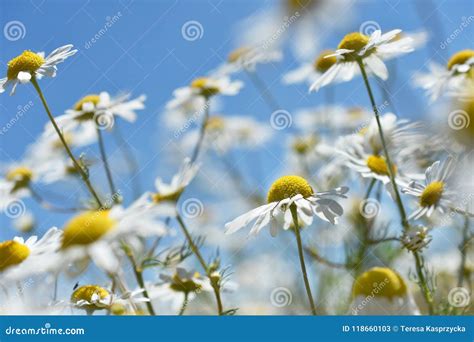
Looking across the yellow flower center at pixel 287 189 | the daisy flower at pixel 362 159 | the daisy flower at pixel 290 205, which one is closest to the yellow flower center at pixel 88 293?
the daisy flower at pixel 290 205

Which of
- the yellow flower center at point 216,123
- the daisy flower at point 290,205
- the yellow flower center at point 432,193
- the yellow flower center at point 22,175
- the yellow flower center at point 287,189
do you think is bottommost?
the yellow flower center at point 432,193

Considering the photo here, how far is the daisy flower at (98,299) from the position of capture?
1465 mm

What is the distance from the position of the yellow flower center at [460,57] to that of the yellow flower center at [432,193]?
0.50 meters

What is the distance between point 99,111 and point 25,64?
0.28 metres

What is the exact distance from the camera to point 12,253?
1584mm

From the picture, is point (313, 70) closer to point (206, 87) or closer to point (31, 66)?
point (206, 87)

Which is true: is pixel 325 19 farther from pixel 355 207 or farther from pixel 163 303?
pixel 163 303

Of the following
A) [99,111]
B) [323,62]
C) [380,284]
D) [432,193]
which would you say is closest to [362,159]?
[432,193]

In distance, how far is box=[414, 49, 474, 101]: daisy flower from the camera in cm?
182

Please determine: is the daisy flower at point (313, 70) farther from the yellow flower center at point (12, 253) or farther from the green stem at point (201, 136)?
the yellow flower center at point (12, 253)

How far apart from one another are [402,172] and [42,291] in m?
1.02

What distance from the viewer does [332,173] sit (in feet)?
6.90

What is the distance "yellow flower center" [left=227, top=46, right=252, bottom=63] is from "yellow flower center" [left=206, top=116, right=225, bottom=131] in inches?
14.4
